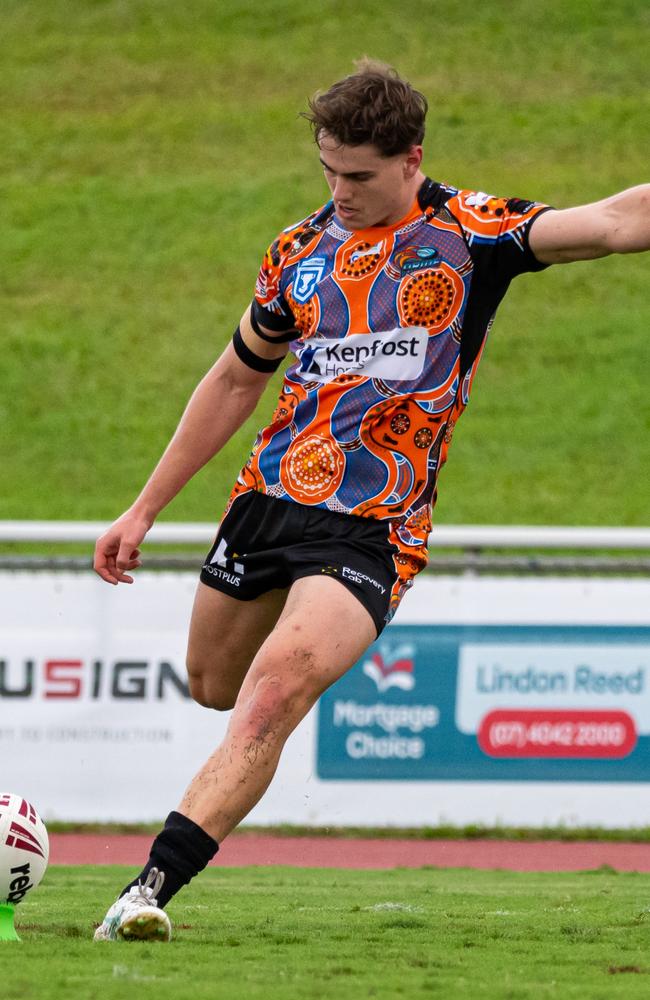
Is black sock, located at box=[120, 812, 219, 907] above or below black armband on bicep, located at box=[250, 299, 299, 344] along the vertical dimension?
below

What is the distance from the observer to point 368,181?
436 cm

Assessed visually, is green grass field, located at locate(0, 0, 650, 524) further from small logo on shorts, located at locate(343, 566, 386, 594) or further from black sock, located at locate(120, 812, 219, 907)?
black sock, located at locate(120, 812, 219, 907)

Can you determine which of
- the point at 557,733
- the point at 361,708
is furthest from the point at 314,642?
the point at 557,733

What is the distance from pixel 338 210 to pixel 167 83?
25520 mm

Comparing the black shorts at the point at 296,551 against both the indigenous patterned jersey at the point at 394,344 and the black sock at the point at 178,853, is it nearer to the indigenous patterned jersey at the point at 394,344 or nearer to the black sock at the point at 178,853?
the indigenous patterned jersey at the point at 394,344

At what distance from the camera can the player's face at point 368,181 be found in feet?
14.2

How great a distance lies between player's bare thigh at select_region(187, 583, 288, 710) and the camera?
15.7 feet

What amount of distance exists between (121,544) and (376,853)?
4788 mm

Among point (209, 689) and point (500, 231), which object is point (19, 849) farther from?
point (500, 231)

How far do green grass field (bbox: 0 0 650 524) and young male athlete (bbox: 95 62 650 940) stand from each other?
12649 mm

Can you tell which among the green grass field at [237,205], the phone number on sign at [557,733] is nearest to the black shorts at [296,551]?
Result: the phone number on sign at [557,733]

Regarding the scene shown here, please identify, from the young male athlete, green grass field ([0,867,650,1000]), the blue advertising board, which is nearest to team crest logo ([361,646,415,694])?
the blue advertising board

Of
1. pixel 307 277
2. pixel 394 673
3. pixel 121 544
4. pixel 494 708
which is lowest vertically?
pixel 494 708

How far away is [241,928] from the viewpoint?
15.3 ft
